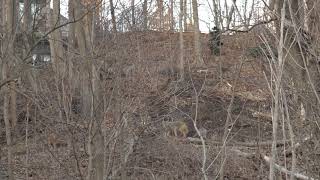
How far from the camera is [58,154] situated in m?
6.06

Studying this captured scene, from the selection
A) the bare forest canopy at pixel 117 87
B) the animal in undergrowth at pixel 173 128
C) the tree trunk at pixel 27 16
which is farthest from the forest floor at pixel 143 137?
the tree trunk at pixel 27 16

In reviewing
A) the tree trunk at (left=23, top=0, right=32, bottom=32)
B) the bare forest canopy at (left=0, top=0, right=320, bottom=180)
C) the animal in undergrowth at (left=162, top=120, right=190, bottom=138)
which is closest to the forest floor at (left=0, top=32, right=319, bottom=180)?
the bare forest canopy at (left=0, top=0, right=320, bottom=180)

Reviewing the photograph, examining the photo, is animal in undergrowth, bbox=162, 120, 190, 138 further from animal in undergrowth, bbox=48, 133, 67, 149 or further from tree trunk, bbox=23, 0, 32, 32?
tree trunk, bbox=23, 0, 32, 32

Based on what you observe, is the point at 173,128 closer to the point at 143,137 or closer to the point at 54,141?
the point at 143,137

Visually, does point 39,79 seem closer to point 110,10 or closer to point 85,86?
point 85,86

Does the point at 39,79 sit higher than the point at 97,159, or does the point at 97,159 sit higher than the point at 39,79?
the point at 39,79

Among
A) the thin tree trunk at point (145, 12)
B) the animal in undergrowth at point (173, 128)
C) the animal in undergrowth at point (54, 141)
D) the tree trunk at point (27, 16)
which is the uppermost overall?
the thin tree trunk at point (145, 12)

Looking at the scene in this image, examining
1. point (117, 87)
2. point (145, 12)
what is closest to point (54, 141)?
point (117, 87)

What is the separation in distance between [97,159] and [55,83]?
3.11ft

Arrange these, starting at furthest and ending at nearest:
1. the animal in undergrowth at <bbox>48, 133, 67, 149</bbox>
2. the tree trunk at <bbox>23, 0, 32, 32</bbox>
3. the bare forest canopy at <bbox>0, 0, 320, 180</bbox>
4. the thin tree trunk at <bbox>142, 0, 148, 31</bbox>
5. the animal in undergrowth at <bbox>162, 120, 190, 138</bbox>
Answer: the animal in undergrowth at <bbox>162, 120, 190, 138</bbox> < the thin tree trunk at <bbox>142, 0, 148, 31</bbox> < the animal in undergrowth at <bbox>48, 133, 67, 149</bbox> < the tree trunk at <bbox>23, 0, 32, 32</bbox> < the bare forest canopy at <bbox>0, 0, 320, 180</bbox>

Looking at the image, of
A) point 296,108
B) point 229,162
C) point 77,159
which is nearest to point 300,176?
point 296,108

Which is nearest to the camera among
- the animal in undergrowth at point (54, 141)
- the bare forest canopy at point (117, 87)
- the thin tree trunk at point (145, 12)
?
the bare forest canopy at point (117, 87)

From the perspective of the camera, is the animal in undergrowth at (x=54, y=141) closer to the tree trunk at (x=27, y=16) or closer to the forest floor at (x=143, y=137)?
the forest floor at (x=143, y=137)

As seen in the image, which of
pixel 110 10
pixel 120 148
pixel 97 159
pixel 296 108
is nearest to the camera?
pixel 296 108
